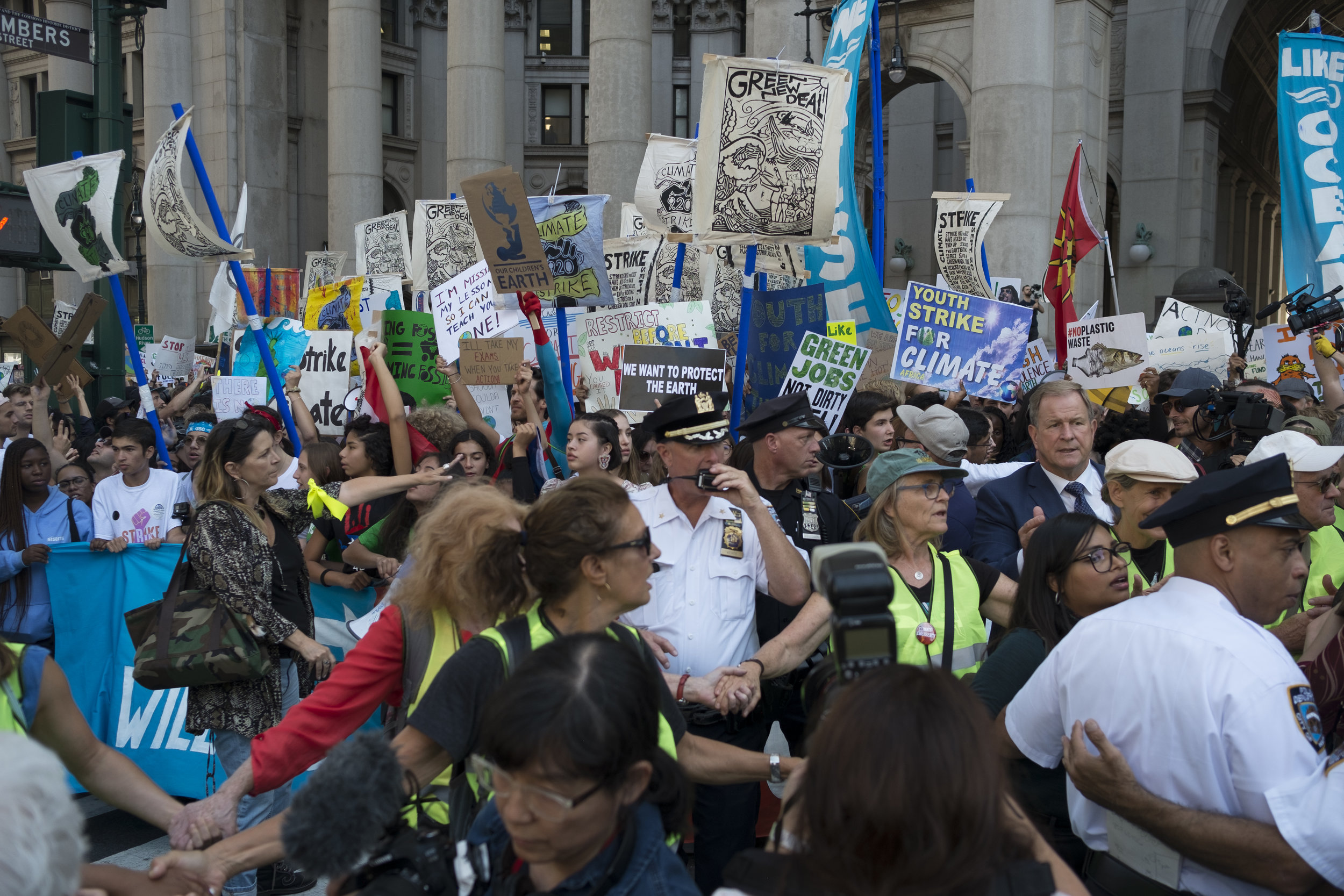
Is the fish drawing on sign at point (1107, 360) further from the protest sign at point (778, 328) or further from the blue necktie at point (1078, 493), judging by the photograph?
the blue necktie at point (1078, 493)

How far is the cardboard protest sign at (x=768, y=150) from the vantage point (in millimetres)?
7328

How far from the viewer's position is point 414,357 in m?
9.46

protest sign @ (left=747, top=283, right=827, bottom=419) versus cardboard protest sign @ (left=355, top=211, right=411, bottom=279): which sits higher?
cardboard protest sign @ (left=355, top=211, right=411, bottom=279)

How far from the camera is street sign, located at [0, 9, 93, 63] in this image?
8797 mm

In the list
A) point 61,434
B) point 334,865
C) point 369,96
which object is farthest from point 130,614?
point 369,96

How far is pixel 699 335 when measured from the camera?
9.15m

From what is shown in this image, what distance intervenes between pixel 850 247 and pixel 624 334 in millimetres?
2221

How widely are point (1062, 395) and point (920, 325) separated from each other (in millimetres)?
3542

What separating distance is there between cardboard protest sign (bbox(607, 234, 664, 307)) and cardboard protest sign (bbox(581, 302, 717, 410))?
2183mm

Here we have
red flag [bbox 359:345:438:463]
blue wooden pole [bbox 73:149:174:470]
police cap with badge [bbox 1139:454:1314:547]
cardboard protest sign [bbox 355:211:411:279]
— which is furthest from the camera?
cardboard protest sign [bbox 355:211:411:279]

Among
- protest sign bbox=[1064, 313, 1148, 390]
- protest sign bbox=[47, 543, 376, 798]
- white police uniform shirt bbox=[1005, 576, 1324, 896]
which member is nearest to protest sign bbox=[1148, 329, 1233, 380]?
protest sign bbox=[1064, 313, 1148, 390]

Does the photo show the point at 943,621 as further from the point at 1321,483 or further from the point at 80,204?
the point at 80,204

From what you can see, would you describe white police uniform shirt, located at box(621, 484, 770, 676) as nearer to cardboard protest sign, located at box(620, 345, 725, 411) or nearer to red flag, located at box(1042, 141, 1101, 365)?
cardboard protest sign, located at box(620, 345, 725, 411)

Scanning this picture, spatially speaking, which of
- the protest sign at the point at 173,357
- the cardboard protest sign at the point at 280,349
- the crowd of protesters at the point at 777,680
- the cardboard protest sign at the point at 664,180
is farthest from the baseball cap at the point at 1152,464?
the protest sign at the point at 173,357
